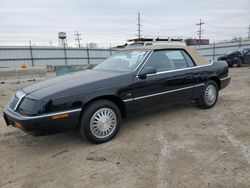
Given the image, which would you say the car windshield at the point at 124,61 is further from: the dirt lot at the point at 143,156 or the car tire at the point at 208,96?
the car tire at the point at 208,96

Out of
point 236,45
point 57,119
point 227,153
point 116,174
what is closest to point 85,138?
point 57,119

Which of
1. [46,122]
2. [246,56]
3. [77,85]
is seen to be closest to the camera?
[46,122]

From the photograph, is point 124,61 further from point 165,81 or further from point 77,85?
point 77,85

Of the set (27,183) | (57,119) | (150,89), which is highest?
(150,89)

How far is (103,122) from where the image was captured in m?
3.49

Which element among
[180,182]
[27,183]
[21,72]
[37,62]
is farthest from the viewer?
[37,62]

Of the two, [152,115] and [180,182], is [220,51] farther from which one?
[180,182]

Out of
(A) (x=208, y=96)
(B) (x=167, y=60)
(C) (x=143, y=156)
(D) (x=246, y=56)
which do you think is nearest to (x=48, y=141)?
(C) (x=143, y=156)

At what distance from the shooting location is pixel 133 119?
4613mm

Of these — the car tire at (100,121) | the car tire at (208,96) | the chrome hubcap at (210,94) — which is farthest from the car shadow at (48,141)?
the chrome hubcap at (210,94)

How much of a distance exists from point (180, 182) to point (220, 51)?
25913mm

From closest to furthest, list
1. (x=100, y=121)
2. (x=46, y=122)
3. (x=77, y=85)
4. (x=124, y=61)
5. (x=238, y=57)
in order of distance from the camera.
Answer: (x=46, y=122)
(x=77, y=85)
(x=100, y=121)
(x=124, y=61)
(x=238, y=57)

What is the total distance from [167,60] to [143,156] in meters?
2.10

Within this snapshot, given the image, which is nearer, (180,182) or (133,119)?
(180,182)
